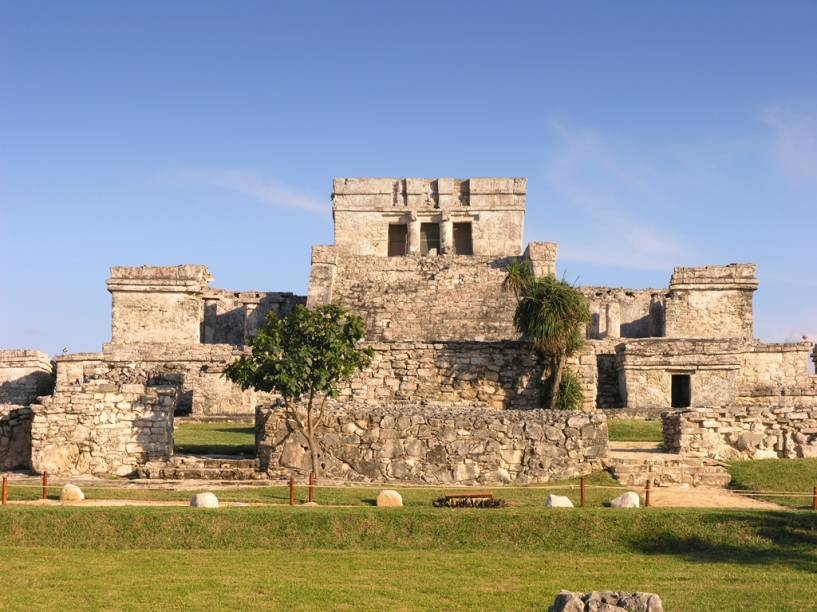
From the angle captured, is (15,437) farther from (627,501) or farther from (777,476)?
(777,476)

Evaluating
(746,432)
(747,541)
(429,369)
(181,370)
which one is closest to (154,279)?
(181,370)

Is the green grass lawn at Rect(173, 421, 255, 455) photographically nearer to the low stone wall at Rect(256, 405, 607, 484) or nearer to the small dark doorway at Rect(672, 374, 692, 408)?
the low stone wall at Rect(256, 405, 607, 484)

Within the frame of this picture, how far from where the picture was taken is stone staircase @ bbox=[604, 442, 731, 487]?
16.2m

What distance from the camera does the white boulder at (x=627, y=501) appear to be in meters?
13.6

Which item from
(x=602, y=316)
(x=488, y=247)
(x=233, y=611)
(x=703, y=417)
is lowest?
(x=233, y=611)

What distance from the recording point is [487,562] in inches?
452

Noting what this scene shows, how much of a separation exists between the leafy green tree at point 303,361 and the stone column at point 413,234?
14975 mm

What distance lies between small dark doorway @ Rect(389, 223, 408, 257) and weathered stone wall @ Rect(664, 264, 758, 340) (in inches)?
313

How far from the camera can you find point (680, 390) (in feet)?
81.9

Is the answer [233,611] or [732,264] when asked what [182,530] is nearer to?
[233,611]

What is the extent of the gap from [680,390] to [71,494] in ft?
48.7

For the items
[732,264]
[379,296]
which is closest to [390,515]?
[379,296]

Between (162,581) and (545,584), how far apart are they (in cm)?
359

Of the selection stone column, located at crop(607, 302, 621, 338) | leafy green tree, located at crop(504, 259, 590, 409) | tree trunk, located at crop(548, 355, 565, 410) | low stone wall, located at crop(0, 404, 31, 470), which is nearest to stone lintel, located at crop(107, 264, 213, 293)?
stone column, located at crop(607, 302, 621, 338)
